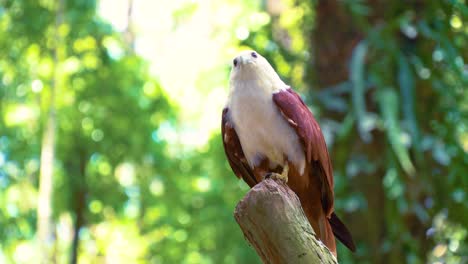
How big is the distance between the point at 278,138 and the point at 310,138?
0.38 feet

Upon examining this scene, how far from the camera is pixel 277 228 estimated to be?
2.08 meters

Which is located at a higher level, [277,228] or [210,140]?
[210,140]

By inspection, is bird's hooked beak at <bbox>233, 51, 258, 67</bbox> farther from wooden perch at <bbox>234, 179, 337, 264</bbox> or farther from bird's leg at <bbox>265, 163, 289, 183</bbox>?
wooden perch at <bbox>234, 179, 337, 264</bbox>

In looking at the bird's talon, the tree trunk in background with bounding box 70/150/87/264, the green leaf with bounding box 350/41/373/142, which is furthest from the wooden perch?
the tree trunk in background with bounding box 70/150/87/264

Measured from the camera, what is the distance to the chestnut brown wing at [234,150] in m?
2.67

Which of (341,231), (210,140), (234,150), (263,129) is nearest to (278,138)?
(263,129)

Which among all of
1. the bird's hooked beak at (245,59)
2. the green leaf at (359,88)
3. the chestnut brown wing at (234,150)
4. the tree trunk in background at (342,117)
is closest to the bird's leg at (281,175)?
the chestnut brown wing at (234,150)

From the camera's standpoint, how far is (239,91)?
2.59m

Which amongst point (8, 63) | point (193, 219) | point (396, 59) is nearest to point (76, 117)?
point (8, 63)

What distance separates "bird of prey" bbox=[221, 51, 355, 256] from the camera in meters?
2.54

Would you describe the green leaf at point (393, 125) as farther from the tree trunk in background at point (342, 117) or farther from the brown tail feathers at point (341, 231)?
→ the brown tail feathers at point (341, 231)

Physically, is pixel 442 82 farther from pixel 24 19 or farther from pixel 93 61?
pixel 24 19

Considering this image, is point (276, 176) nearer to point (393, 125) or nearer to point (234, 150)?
point (234, 150)

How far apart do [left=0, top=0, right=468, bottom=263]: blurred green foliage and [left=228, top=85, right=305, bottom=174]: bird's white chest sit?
5.61 ft
